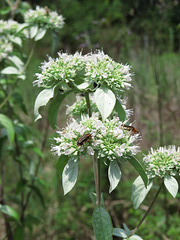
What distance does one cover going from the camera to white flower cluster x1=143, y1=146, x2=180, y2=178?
143 centimetres

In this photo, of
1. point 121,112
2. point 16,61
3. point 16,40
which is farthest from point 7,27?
point 121,112

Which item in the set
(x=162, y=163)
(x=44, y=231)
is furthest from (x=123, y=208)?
(x=162, y=163)

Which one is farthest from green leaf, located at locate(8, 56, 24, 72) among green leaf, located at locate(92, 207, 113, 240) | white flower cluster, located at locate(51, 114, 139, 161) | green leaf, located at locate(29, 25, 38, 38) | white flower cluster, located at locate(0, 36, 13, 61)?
green leaf, located at locate(92, 207, 113, 240)

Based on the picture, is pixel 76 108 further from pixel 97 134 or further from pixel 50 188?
pixel 50 188

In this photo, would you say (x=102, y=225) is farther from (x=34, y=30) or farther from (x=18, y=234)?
(x=34, y=30)

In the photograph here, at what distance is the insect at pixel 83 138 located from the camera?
3.97 ft

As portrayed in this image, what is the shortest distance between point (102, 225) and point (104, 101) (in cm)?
57

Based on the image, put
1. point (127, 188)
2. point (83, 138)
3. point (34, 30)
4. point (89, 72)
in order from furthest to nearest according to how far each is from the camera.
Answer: point (127, 188)
point (34, 30)
point (89, 72)
point (83, 138)

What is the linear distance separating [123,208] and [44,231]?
0.88 m

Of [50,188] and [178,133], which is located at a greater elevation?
[178,133]

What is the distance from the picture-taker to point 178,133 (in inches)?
147

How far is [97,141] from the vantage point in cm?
126

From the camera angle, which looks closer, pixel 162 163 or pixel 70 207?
pixel 162 163

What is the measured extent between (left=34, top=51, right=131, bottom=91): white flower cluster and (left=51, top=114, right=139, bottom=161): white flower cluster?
0.60 ft
